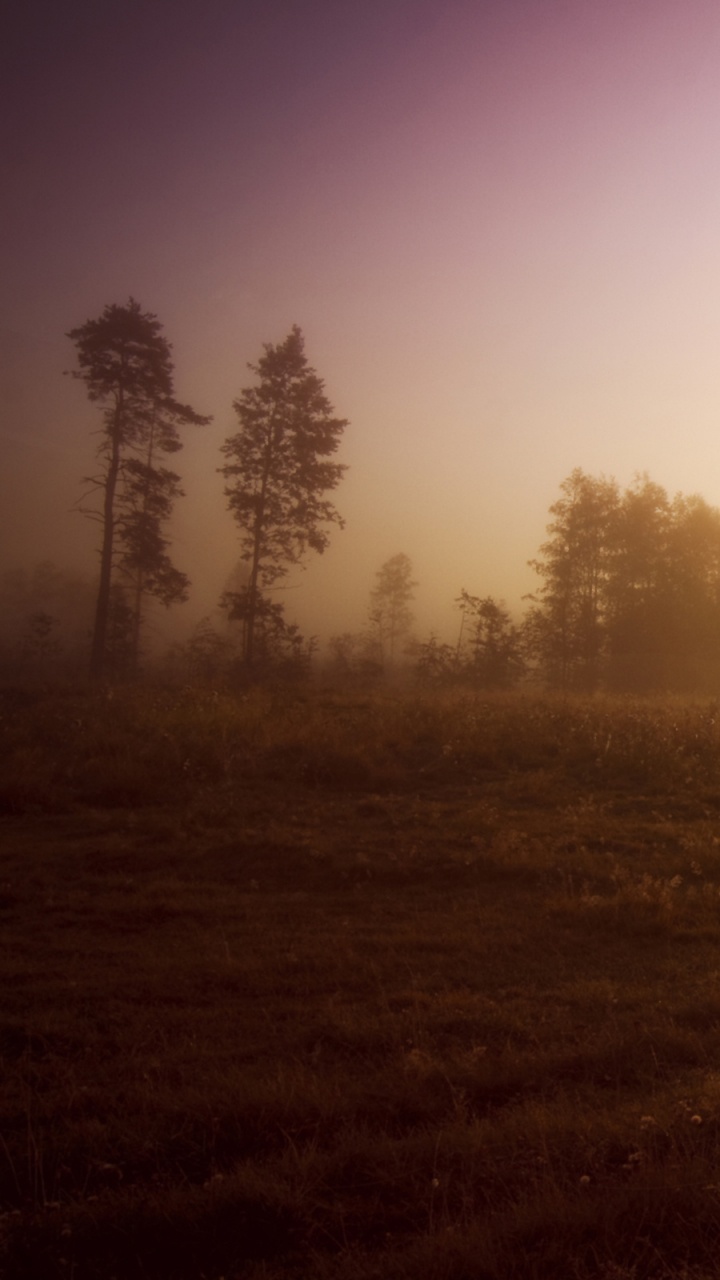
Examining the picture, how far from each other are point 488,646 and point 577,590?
28.7ft

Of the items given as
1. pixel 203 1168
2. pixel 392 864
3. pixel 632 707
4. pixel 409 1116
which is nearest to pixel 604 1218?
pixel 409 1116

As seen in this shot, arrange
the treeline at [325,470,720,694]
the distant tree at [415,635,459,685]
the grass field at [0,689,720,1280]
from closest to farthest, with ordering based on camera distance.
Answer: the grass field at [0,689,720,1280]
the distant tree at [415,635,459,685]
the treeline at [325,470,720,694]

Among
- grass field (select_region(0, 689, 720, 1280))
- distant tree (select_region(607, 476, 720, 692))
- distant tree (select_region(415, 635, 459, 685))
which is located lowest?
grass field (select_region(0, 689, 720, 1280))

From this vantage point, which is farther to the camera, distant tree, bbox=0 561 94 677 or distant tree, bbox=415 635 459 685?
distant tree, bbox=0 561 94 677

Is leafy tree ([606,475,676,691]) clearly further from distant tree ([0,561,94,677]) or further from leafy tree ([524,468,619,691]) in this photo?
distant tree ([0,561,94,677])

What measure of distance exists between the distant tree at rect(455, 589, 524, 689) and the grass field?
19910 millimetres

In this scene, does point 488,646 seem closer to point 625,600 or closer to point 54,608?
point 625,600

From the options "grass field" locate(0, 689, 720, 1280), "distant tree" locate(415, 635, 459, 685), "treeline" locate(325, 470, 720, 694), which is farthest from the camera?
"treeline" locate(325, 470, 720, 694)

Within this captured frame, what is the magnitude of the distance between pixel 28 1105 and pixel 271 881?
435 cm

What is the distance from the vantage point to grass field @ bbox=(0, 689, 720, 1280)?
11.3 ft

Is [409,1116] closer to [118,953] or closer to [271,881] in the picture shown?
[118,953]

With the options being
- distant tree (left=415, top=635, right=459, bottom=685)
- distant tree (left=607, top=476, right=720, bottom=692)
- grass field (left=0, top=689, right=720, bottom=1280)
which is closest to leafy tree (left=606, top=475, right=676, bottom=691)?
distant tree (left=607, top=476, right=720, bottom=692)

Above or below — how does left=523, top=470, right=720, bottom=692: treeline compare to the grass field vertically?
above

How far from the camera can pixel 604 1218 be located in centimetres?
344
